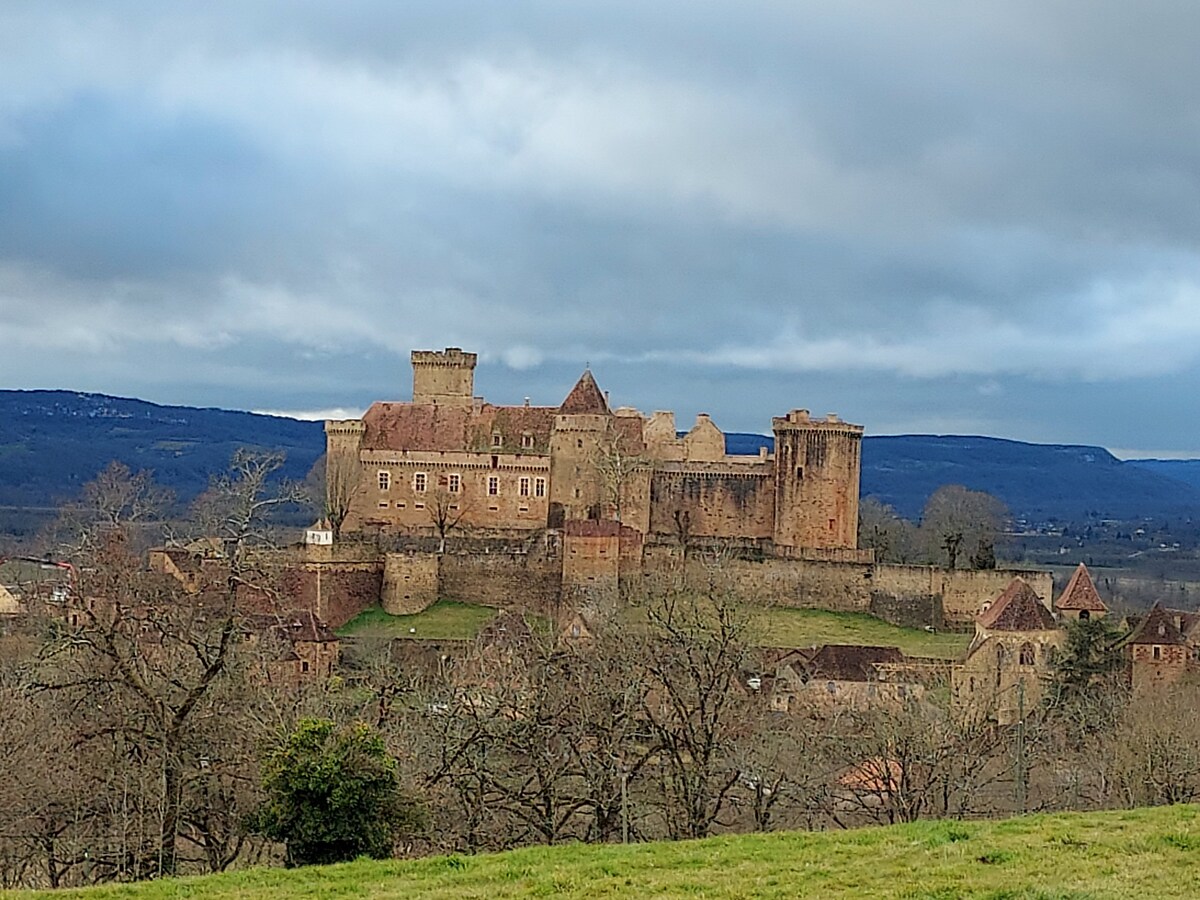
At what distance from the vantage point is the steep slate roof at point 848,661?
47219mm

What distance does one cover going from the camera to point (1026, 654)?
50312mm

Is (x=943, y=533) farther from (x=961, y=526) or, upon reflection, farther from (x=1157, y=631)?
(x=1157, y=631)

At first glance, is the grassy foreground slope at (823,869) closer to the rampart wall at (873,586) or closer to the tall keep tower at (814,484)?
the rampart wall at (873,586)

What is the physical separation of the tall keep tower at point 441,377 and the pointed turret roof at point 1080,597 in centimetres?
2716

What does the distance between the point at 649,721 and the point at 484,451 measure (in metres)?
37.7

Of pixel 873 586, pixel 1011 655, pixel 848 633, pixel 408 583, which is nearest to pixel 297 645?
pixel 408 583

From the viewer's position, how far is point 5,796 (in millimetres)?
25438

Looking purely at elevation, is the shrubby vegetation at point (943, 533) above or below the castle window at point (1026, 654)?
above

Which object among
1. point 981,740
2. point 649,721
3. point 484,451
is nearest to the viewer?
point 649,721

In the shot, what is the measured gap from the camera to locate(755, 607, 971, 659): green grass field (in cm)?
5541

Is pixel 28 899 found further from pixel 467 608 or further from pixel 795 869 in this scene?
pixel 467 608

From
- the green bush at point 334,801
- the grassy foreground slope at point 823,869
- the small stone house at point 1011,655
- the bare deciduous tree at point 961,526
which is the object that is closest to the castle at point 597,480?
the bare deciduous tree at point 961,526

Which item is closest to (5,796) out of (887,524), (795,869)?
(795,869)

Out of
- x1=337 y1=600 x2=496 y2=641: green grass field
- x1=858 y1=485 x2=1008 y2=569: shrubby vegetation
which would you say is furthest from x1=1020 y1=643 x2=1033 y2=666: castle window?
x1=337 y1=600 x2=496 y2=641: green grass field
